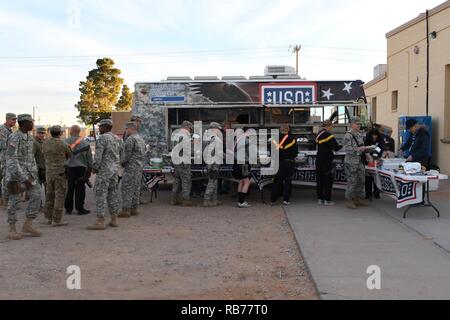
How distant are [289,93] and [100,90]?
33.8 m

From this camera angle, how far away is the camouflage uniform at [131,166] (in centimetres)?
934

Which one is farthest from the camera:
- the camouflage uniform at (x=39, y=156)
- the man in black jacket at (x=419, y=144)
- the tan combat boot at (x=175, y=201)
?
the tan combat boot at (x=175, y=201)

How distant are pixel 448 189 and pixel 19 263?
10.6 metres

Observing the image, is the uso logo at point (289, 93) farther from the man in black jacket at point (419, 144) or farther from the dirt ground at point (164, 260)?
the dirt ground at point (164, 260)

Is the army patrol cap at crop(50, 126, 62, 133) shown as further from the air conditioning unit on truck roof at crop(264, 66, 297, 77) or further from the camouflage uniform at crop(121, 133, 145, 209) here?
the air conditioning unit on truck roof at crop(264, 66, 297, 77)

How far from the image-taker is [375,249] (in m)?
6.57

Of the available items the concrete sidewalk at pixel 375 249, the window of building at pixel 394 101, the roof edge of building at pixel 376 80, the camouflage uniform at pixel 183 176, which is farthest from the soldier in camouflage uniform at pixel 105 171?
the roof edge of building at pixel 376 80

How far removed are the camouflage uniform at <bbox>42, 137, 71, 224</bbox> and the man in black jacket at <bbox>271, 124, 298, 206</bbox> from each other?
14.3 feet

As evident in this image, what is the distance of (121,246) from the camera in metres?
7.04

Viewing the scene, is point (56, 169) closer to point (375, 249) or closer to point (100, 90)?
point (375, 249)

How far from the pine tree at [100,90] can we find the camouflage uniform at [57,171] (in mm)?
34491

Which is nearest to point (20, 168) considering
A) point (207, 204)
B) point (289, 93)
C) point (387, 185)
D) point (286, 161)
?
point (207, 204)

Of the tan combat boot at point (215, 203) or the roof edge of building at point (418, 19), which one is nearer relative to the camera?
the tan combat boot at point (215, 203)
